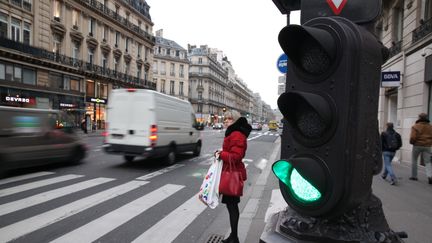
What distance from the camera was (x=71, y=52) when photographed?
3309 centimetres

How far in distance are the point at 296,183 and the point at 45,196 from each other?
621 centimetres

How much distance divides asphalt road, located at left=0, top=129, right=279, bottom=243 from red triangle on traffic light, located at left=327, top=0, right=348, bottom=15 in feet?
→ 11.2

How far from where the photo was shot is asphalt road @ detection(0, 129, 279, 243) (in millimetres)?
4508

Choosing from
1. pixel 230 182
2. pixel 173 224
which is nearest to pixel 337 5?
pixel 230 182

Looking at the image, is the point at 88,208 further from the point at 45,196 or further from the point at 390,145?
the point at 390,145

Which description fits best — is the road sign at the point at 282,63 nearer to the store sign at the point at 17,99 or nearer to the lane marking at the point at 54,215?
the lane marking at the point at 54,215

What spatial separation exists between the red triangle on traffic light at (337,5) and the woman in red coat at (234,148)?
2.41 meters

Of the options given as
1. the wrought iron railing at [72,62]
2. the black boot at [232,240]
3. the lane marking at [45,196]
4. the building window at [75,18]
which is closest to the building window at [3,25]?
the wrought iron railing at [72,62]

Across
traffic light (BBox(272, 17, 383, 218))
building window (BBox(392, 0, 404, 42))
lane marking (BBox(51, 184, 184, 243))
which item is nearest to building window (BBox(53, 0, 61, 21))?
building window (BBox(392, 0, 404, 42))

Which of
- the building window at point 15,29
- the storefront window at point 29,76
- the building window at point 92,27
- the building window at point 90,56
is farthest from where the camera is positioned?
the building window at point 90,56

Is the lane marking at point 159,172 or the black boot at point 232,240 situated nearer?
the black boot at point 232,240

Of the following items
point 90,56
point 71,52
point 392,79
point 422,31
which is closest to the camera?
point 392,79

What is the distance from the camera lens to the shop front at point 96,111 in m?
35.5

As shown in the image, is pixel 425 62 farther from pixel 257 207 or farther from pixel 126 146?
pixel 126 146
